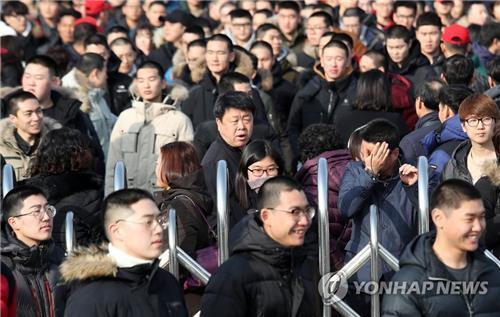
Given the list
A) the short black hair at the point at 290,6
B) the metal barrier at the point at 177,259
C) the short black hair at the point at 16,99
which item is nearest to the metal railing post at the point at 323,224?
the metal barrier at the point at 177,259

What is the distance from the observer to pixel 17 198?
962cm

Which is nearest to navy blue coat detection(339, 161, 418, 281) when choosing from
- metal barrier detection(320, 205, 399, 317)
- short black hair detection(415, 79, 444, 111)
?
metal barrier detection(320, 205, 399, 317)

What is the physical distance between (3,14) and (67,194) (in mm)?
10006

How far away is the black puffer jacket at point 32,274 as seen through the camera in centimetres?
939

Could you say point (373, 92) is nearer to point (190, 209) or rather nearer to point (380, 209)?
point (380, 209)

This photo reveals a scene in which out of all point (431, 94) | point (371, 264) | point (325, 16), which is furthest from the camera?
point (325, 16)

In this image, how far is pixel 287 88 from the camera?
16281 mm

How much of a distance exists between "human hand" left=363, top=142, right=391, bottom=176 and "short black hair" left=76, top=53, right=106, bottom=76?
5.93m

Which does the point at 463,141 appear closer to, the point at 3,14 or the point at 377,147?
the point at 377,147

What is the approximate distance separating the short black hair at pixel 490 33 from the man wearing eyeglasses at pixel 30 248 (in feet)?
28.0

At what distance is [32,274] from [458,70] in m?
5.37

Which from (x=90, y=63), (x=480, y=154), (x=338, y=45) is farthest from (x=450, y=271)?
(x=90, y=63)

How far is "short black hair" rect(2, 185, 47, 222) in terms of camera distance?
961cm

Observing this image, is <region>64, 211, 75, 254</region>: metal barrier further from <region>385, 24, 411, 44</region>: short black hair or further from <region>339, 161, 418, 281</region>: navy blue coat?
<region>385, 24, 411, 44</region>: short black hair
